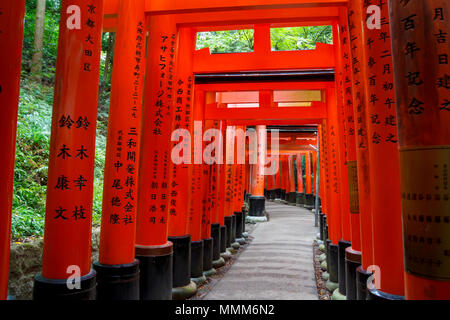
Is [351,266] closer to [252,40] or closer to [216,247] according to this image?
[216,247]

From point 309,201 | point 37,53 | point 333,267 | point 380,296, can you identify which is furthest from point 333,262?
point 309,201

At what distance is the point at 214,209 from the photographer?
333 inches

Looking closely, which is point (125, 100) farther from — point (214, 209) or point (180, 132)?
point (214, 209)

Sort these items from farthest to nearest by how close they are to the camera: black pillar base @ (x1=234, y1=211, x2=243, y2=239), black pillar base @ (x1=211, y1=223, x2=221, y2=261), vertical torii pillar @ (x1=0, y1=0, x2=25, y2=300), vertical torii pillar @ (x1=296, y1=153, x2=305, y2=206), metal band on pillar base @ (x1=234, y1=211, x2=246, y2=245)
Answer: vertical torii pillar @ (x1=296, y1=153, x2=305, y2=206), black pillar base @ (x1=234, y1=211, x2=243, y2=239), metal band on pillar base @ (x1=234, y1=211, x2=246, y2=245), black pillar base @ (x1=211, y1=223, x2=221, y2=261), vertical torii pillar @ (x1=0, y1=0, x2=25, y2=300)

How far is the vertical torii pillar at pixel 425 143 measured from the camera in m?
1.65

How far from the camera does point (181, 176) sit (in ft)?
18.6

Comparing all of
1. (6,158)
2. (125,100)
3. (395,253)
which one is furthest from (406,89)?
(125,100)

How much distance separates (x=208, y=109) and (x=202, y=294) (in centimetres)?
442

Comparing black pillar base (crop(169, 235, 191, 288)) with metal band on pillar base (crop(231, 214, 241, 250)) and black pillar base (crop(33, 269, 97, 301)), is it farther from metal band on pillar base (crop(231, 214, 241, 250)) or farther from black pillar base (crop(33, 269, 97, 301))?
metal band on pillar base (crop(231, 214, 241, 250))

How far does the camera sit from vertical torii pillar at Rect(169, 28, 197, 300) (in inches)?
215

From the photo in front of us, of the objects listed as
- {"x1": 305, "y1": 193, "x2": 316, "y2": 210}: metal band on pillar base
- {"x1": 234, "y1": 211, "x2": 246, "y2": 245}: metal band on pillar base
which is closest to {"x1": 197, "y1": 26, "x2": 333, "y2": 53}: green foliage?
{"x1": 234, "y1": 211, "x2": 246, "y2": 245}: metal band on pillar base

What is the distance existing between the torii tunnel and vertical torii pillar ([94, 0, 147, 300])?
0.02 metres

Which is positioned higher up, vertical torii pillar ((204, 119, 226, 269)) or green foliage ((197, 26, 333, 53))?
green foliage ((197, 26, 333, 53))

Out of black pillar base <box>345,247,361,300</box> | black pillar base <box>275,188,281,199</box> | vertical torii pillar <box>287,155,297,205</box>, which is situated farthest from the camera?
black pillar base <box>275,188,281,199</box>
